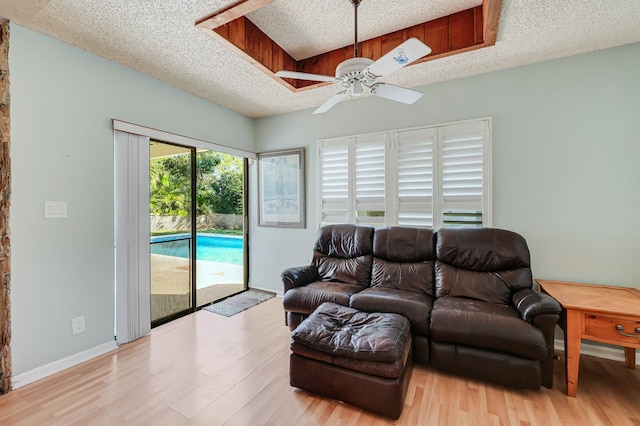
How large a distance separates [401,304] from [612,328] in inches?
52.1

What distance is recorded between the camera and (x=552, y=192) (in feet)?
8.35

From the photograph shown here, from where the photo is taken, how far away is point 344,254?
10.1 ft

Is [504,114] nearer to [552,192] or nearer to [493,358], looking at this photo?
[552,192]

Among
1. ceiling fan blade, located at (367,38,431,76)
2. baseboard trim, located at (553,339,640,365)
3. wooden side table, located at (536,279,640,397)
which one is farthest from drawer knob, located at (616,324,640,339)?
ceiling fan blade, located at (367,38,431,76)

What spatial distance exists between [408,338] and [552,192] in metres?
1.98

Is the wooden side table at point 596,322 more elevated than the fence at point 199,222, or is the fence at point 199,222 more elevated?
the fence at point 199,222

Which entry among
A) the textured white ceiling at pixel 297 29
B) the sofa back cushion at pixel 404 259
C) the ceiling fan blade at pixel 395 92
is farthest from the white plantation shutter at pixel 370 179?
the ceiling fan blade at pixel 395 92

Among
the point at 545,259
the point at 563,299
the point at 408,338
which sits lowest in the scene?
the point at 408,338

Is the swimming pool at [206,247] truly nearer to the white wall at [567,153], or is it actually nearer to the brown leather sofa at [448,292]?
the brown leather sofa at [448,292]

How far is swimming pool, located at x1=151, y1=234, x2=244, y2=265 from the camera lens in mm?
3063

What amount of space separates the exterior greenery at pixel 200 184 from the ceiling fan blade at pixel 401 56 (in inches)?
98.2

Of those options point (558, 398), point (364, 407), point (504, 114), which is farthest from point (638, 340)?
point (504, 114)

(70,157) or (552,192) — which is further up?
(70,157)

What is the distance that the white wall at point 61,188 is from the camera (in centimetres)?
201
